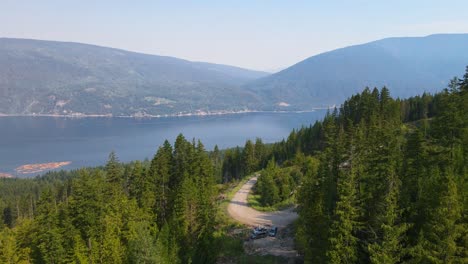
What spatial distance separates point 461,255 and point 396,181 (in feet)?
18.9

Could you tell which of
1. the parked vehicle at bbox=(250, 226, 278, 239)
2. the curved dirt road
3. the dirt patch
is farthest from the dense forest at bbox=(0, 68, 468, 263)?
the parked vehicle at bbox=(250, 226, 278, 239)

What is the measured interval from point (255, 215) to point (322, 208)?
26525 mm

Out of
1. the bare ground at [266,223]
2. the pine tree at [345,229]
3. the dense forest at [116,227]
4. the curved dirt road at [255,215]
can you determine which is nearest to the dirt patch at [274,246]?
the bare ground at [266,223]

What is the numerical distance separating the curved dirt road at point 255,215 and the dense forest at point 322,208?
426 cm

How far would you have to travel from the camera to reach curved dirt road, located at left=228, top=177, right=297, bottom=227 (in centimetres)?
5256

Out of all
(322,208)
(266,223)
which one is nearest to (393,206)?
(322,208)

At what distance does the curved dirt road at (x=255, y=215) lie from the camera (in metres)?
52.6

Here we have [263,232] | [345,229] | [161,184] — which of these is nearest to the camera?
[345,229]

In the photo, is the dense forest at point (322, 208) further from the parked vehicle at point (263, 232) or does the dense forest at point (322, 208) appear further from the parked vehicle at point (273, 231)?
the parked vehicle at point (273, 231)

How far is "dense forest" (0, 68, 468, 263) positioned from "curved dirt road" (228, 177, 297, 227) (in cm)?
426

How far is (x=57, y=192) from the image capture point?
106188 millimetres

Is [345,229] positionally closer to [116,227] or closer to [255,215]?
[116,227]

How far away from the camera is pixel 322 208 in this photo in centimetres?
3048

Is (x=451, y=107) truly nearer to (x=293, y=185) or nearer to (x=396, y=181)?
(x=396, y=181)
